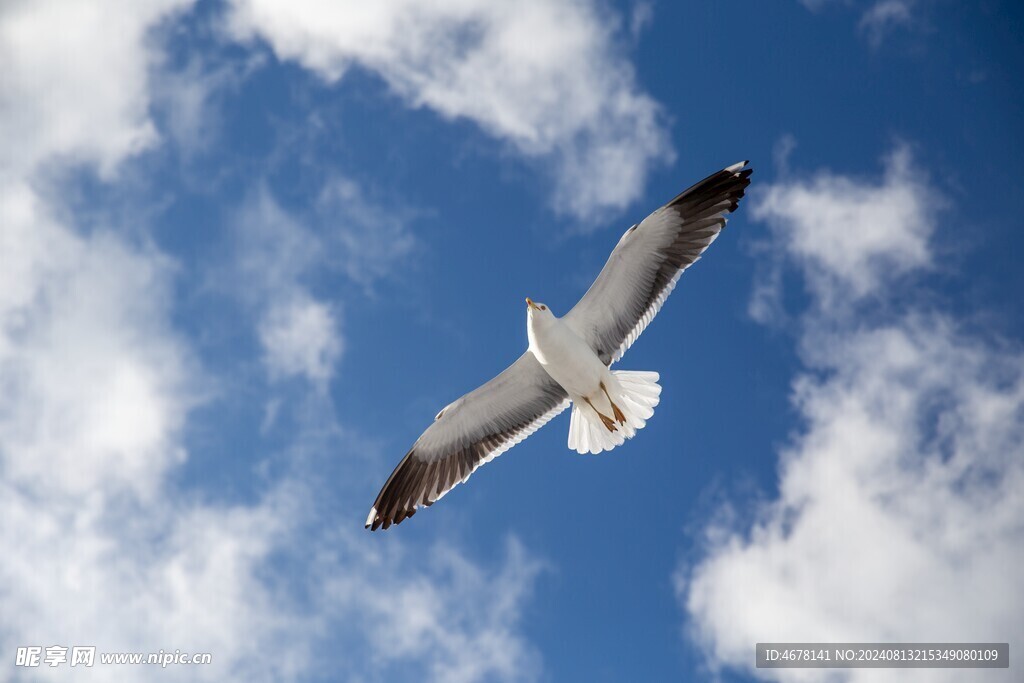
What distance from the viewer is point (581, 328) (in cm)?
1037

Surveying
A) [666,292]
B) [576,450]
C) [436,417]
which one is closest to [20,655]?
[436,417]

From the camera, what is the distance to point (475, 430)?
10758 millimetres

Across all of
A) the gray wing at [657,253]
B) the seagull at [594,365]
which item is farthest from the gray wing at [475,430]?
the gray wing at [657,253]

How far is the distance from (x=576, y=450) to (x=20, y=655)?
6359 mm

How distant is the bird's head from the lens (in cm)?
997

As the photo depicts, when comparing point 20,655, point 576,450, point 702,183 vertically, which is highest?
point 702,183

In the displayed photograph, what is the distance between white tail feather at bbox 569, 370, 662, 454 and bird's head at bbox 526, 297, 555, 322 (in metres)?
0.82

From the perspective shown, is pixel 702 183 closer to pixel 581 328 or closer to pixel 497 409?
pixel 581 328

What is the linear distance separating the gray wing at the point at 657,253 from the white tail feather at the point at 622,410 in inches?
17.9

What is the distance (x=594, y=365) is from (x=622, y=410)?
56cm

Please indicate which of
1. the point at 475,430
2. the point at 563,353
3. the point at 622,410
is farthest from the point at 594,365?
the point at 475,430

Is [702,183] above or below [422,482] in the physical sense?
above

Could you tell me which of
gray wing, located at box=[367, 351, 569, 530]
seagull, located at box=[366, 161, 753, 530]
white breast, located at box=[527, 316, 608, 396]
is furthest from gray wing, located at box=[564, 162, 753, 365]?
gray wing, located at box=[367, 351, 569, 530]

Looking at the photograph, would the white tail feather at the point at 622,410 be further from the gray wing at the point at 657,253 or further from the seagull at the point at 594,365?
the gray wing at the point at 657,253
